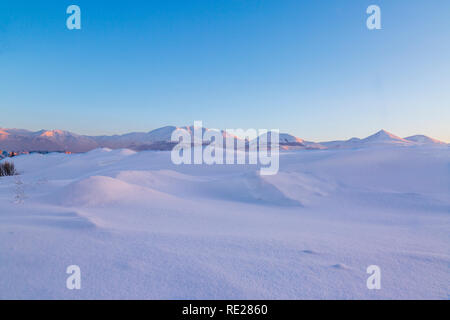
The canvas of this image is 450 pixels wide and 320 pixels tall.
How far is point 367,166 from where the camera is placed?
7801 millimetres

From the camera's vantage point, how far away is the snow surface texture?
5.82 feet

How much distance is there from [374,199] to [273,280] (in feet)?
15.1

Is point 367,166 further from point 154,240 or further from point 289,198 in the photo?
point 154,240

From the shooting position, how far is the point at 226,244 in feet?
8.55

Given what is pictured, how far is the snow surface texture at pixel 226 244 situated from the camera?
69.9 inches

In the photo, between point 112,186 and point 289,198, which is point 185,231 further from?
point 289,198

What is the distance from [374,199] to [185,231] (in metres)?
4.48

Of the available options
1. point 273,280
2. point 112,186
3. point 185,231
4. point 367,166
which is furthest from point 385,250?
point 367,166

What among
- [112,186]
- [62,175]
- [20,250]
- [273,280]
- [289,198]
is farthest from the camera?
[62,175]

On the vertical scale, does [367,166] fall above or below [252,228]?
above

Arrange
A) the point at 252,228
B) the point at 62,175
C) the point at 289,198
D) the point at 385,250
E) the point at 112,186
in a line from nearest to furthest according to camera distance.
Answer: the point at 385,250 → the point at 252,228 → the point at 112,186 → the point at 289,198 → the point at 62,175

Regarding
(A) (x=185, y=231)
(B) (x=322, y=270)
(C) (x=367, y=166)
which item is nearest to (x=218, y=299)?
(B) (x=322, y=270)

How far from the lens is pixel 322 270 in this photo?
6.75 feet
